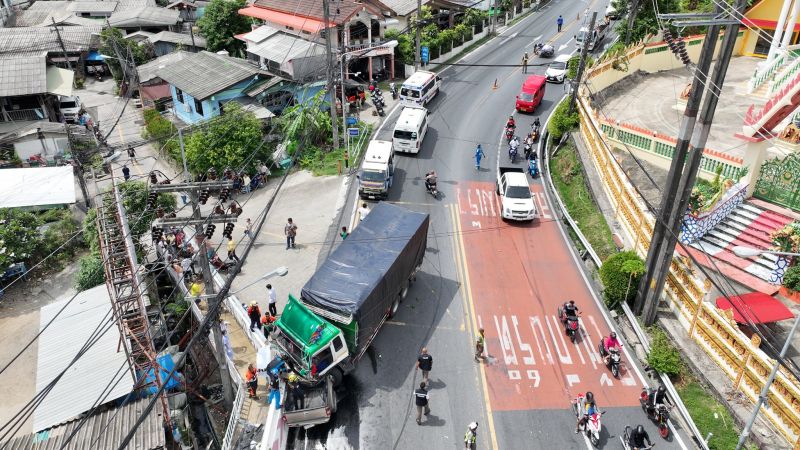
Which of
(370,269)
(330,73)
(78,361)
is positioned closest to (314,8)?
(330,73)

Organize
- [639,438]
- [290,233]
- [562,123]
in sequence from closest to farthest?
1. [639,438]
2. [290,233]
3. [562,123]

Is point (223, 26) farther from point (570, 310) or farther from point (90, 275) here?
point (570, 310)

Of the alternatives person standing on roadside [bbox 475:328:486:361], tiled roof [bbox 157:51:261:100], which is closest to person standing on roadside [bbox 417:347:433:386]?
person standing on roadside [bbox 475:328:486:361]

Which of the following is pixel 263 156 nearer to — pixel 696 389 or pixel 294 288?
pixel 294 288

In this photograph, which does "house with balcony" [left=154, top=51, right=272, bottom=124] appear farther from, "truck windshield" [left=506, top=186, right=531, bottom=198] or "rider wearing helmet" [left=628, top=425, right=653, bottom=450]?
"rider wearing helmet" [left=628, top=425, right=653, bottom=450]

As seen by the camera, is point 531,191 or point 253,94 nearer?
point 531,191

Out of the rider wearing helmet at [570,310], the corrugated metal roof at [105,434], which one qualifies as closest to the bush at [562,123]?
the rider wearing helmet at [570,310]

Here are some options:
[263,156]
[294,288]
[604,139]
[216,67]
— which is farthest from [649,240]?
[216,67]

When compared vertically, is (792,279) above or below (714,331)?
above
